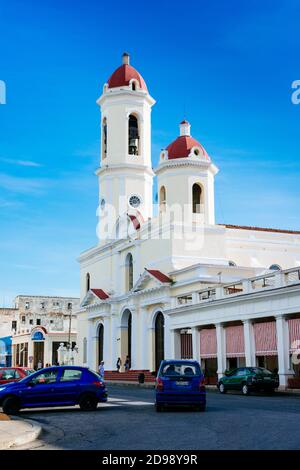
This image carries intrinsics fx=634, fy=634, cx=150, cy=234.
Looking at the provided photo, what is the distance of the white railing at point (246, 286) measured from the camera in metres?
28.1

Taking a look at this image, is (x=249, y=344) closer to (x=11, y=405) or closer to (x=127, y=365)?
(x=11, y=405)

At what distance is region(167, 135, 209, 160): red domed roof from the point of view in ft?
161

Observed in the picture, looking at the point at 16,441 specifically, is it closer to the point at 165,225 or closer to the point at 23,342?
the point at 165,225

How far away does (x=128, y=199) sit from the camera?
55750mm

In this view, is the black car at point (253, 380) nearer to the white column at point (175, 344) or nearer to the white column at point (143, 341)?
the white column at point (175, 344)

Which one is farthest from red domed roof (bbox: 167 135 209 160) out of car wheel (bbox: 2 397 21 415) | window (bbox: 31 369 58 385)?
car wheel (bbox: 2 397 21 415)

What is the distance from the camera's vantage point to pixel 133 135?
56969 millimetres

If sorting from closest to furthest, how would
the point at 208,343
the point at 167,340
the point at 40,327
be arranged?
the point at 208,343 → the point at 167,340 → the point at 40,327

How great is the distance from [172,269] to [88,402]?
26.5 meters

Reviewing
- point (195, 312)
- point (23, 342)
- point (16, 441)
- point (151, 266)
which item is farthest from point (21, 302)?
point (16, 441)

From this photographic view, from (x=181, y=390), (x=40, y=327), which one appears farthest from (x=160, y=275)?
(x=40, y=327)

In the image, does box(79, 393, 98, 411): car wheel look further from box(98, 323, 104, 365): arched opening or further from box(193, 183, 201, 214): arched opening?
box(98, 323, 104, 365): arched opening

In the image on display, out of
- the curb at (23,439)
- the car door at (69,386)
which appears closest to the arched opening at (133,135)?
the car door at (69,386)
